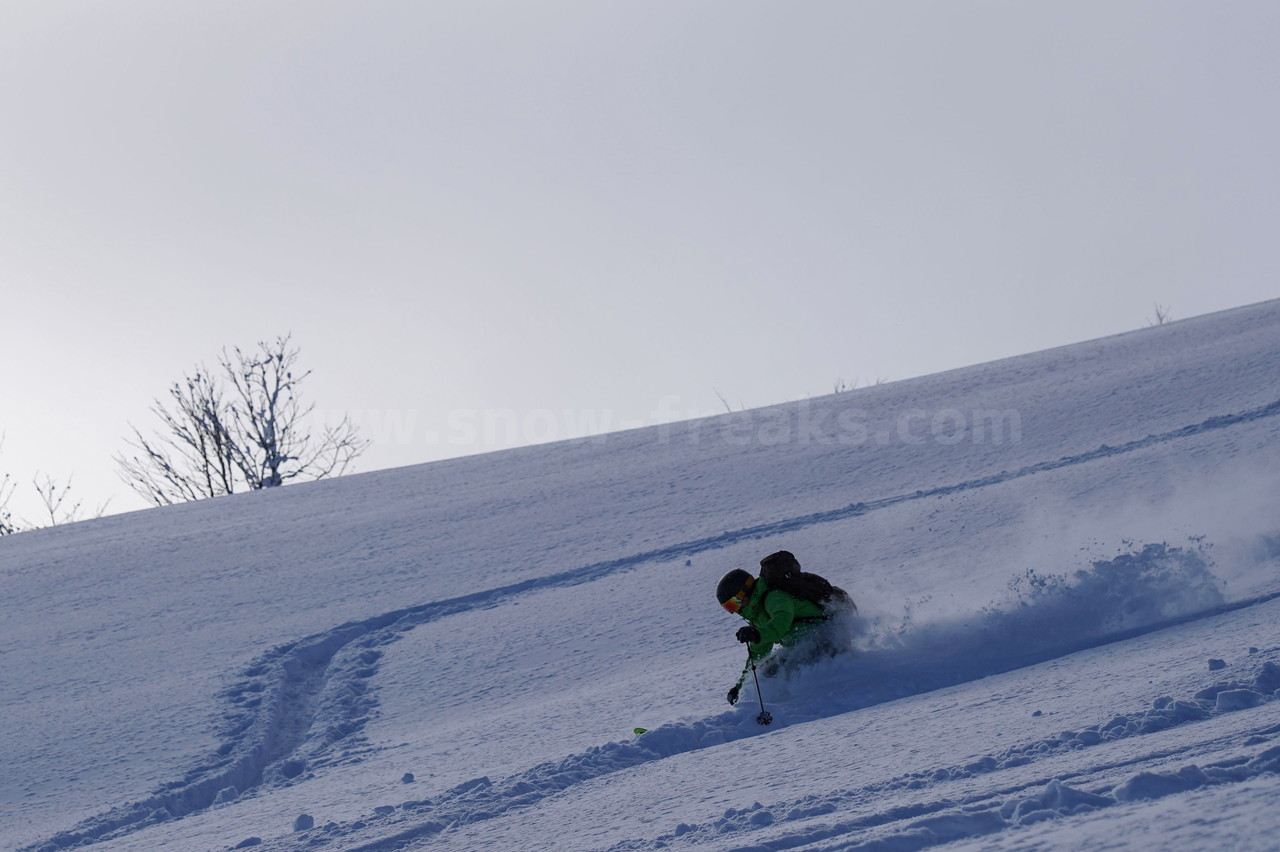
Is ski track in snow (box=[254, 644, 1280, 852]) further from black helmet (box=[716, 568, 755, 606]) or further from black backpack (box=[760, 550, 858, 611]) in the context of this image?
black backpack (box=[760, 550, 858, 611])

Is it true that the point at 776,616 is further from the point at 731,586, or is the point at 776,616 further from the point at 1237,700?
the point at 1237,700

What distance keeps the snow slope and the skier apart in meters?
0.21

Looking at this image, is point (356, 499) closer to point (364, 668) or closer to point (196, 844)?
point (364, 668)

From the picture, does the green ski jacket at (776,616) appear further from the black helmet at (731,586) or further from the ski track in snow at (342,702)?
the ski track in snow at (342,702)

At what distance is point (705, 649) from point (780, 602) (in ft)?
4.81

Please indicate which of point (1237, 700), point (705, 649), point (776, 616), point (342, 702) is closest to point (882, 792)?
point (1237, 700)

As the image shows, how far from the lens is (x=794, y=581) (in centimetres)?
616

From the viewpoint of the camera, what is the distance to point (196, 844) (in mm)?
5133

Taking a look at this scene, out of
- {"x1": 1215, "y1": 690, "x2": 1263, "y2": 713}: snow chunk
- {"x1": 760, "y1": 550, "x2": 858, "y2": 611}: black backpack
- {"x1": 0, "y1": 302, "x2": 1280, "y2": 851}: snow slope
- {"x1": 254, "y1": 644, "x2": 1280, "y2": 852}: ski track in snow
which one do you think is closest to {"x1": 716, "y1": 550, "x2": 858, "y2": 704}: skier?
{"x1": 760, "y1": 550, "x2": 858, "y2": 611}: black backpack

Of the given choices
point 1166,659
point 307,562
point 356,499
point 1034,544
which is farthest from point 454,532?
point 1166,659

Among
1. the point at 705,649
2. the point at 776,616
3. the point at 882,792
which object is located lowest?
the point at 882,792

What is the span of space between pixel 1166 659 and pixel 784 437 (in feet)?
31.7

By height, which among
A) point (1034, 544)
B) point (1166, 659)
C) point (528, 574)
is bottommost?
point (1166, 659)

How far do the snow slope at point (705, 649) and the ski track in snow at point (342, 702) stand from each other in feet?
0.10
